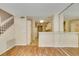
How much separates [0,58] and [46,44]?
17.4 feet

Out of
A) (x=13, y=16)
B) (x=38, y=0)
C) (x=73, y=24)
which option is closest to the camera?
(x=38, y=0)

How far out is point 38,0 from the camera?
0.94 meters

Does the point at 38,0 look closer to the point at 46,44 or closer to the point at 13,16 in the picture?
the point at 46,44

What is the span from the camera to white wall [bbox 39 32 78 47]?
20.0 feet

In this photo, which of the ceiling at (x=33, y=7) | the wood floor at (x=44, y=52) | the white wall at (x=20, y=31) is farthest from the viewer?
the white wall at (x=20, y=31)

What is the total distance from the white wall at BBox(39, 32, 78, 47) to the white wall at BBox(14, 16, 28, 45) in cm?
108

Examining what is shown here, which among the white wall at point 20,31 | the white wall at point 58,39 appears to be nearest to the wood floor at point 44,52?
the white wall at point 58,39

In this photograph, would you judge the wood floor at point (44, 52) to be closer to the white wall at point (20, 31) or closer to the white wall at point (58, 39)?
the white wall at point (58, 39)

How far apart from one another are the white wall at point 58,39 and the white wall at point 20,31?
108 centimetres

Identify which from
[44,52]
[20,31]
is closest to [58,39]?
[44,52]

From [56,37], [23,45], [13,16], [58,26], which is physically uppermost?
[13,16]

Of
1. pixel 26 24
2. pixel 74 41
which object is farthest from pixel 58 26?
pixel 26 24

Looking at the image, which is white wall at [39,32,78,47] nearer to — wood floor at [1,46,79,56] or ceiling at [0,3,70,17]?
wood floor at [1,46,79,56]

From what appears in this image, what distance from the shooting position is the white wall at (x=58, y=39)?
20.0 ft
